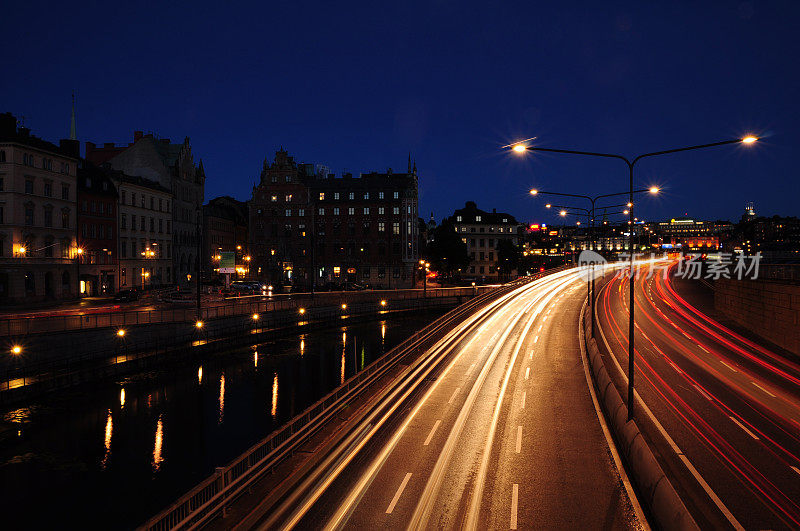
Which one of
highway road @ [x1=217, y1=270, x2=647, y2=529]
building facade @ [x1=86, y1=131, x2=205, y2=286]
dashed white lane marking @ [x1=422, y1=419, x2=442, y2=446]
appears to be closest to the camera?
highway road @ [x1=217, y1=270, x2=647, y2=529]

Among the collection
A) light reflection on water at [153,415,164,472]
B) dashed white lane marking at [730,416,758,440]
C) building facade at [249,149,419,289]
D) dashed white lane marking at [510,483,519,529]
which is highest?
building facade at [249,149,419,289]

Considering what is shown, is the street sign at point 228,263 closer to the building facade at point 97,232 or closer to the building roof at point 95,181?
the building facade at point 97,232

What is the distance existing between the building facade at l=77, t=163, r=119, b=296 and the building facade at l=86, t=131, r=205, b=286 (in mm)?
12137

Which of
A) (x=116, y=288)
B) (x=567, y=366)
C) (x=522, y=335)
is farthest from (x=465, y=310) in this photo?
(x=116, y=288)

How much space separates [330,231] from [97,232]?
4107 centimetres

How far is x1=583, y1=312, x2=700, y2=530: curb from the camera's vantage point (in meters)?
10.7

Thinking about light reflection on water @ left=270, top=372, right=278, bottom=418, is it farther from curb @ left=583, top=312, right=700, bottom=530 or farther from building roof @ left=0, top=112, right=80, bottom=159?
building roof @ left=0, top=112, right=80, bottom=159

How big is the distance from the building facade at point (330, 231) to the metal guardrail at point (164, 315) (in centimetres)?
2285

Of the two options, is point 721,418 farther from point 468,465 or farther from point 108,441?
point 108,441

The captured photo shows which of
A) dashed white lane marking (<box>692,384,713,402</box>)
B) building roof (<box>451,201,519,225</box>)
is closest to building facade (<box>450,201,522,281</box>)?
building roof (<box>451,201,519,225</box>)

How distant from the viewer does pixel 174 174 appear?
82.8m

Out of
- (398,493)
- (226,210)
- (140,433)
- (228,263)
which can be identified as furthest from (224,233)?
(398,493)

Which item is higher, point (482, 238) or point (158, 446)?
point (482, 238)

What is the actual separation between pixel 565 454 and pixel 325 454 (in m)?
7.91
